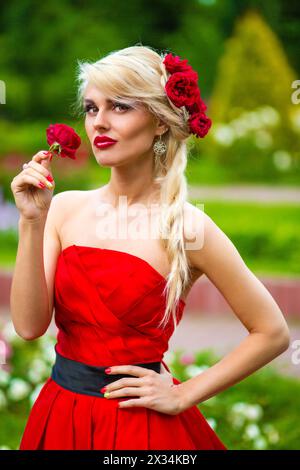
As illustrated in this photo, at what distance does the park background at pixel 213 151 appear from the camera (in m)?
4.69

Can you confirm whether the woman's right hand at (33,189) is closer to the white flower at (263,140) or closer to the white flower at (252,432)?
the white flower at (252,432)

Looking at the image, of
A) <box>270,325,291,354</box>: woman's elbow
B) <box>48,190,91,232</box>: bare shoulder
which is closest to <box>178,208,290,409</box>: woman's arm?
<box>270,325,291,354</box>: woman's elbow

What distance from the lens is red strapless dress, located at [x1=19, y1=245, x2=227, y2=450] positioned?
247 centimetres

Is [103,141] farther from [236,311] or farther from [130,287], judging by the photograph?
[236,311]

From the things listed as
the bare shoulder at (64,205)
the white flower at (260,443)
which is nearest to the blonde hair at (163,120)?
the bare shoulder at (64,205)

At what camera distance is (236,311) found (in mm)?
2576

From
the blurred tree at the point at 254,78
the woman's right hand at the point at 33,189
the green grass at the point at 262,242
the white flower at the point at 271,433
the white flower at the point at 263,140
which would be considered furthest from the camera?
the blurred tree at the point at 254,78

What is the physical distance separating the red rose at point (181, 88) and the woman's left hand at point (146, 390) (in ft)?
2.65

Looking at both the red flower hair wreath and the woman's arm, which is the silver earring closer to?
the red flower hair wreath

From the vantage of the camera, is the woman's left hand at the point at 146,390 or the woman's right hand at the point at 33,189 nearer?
the woman's right hand at the point at 33,189

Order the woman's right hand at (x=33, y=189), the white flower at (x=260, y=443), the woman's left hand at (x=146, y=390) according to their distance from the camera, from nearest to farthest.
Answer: the woman's right hand at (x=33, y=189) < the woman's left hand at (x=146, y=390) < the white flower at (x=260, y=443)

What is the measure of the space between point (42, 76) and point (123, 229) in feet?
43.7

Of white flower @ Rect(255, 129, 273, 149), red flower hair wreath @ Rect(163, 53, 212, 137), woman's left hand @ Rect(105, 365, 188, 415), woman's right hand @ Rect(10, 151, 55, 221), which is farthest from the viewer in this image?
white flower @ Rect(255, 129, 273, 149)

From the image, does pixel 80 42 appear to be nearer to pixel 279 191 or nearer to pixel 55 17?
pixel 55 17
